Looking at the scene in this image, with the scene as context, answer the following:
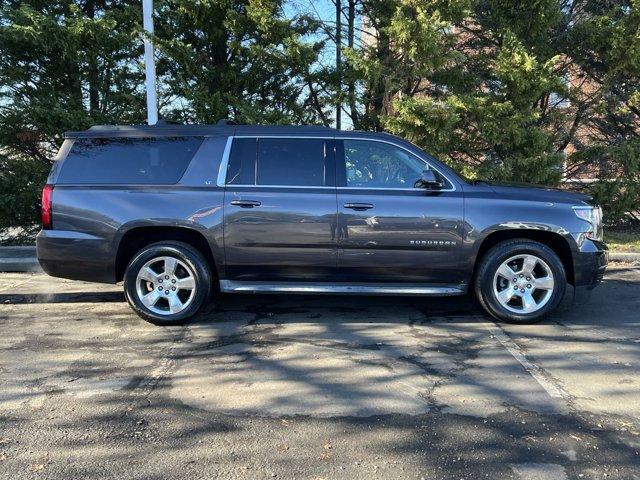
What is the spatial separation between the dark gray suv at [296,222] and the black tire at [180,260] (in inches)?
0.5

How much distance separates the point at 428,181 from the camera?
5.16 metres

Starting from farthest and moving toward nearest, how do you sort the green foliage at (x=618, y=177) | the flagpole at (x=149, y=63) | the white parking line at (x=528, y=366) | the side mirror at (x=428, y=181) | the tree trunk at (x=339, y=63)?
the green foliage at (x=618, y=177) → the tree trunk at (x=339, y=63) → the flagpole at (x=149, y=63) → the side mirror at (x=428, y=181) → the white parking line at (x=528, y=366)

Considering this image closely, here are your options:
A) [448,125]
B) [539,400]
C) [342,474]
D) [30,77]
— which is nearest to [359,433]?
[342,474]

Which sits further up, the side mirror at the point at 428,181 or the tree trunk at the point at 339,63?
the tree trunk at the point at 339,63

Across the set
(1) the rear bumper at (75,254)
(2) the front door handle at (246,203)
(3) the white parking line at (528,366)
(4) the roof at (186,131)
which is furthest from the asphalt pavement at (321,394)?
(4) the roof at (186,131)

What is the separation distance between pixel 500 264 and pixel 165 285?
3254 millimetres

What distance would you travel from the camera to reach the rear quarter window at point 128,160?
5.31 meters

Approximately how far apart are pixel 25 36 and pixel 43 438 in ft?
24.2

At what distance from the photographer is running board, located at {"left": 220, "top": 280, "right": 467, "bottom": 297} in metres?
5.29

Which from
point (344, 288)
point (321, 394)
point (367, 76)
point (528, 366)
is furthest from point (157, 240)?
point (367, 76)

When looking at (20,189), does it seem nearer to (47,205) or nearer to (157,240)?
(47,205)

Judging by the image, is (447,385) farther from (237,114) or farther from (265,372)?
(237,114)

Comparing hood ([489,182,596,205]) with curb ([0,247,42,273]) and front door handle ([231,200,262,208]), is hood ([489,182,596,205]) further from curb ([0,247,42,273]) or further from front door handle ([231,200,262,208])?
curb ([0,247,42,273])

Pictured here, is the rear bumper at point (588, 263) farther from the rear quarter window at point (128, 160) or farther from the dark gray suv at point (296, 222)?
the rear quarter window at point (128, 160)
